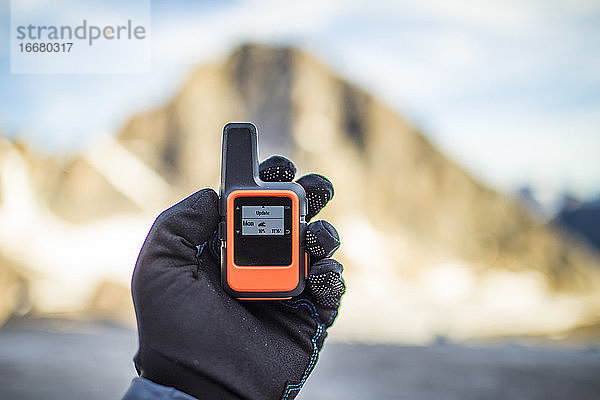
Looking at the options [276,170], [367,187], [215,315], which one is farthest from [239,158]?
[367,187]

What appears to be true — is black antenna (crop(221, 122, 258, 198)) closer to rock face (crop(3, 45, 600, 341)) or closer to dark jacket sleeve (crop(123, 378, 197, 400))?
dark jacket sleeve (crop(123, 378, 197, 400))

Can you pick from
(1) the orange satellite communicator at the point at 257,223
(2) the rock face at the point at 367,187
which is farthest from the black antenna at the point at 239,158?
(2) the rock face at the point at 367,187

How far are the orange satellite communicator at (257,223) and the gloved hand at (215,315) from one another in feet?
0.05

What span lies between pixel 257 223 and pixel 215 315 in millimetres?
124

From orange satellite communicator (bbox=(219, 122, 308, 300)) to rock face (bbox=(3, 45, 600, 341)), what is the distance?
109 inches

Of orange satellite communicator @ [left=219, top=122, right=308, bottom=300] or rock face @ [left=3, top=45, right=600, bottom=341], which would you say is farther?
rock face @ [left=3, top=45, right=600, bottom=341]

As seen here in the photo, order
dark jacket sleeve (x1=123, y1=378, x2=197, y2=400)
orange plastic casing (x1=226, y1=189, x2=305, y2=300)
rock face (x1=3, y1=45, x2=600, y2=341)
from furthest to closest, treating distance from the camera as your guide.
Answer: rock face (x1=3, y1=45, x2=600, y2=341)
orange plastic casing (x1=226, y1=189, x2=305, y2=300)
dark jacket sleeve (x1=123, y1=378, x2=197, y2=400)

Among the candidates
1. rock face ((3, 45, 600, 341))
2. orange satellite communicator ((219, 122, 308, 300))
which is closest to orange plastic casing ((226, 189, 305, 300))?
orange satellite communicator ((219, 122, 308, 300))

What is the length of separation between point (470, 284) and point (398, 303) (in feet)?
2.01

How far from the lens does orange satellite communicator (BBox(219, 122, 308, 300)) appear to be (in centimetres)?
65

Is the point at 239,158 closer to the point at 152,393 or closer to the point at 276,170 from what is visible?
the point at 276,170

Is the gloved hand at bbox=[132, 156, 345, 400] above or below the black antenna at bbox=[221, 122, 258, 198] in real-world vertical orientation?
below

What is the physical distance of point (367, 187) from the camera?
4.05 meters

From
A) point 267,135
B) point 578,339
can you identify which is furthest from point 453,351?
point 267,135
